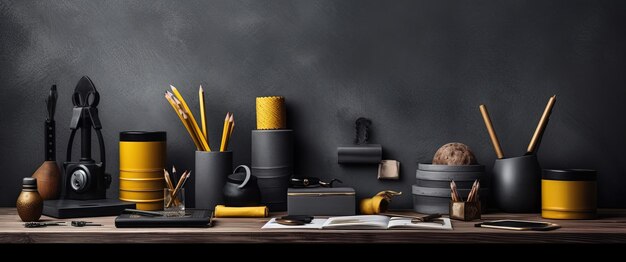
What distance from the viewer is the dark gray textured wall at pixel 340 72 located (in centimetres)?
245

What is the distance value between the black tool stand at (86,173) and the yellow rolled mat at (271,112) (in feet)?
1.69

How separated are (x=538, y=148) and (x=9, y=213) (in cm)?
180

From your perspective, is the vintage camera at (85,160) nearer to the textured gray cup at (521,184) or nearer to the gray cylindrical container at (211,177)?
the gray cylindrical container at (211,177)

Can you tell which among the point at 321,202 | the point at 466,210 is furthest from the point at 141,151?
the point at 466,210

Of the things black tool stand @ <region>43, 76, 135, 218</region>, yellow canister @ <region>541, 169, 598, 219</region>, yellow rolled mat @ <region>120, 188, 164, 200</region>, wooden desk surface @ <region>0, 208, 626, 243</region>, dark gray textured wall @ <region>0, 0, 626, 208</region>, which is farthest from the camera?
dark gray textured wall @ <region>0, 0, 626, 208</region>

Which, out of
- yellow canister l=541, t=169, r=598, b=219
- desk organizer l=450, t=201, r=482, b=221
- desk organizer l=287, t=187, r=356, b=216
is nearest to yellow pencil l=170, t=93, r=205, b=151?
desk organizer l=287, t=187, r=356, b=216

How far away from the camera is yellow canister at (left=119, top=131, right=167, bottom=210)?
2318 millimetres

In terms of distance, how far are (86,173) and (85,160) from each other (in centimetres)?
7

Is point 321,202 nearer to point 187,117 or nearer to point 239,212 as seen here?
point 239,212

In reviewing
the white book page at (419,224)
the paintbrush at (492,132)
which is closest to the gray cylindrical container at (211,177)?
the white book page at (419,224)

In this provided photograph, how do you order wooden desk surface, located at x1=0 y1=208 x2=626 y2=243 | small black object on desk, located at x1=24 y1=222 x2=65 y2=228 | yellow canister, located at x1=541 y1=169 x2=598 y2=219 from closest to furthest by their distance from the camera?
wooden desk surface, located at x1=0 y1=208 x2=626 y2=243 → small black object on desk, located at x1=24 y1=222 x2=65 y2=228 → yellow canister, located at x1=541 y1=169 x2=598 y2=219

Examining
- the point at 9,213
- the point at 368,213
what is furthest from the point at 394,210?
the point at 9,213

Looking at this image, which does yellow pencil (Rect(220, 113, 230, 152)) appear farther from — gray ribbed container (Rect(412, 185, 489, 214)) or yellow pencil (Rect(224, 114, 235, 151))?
gray ribbed container (Rect(412, 185, 489, 214))

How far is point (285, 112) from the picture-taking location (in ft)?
8.00
